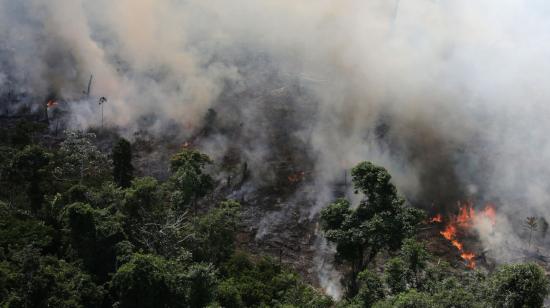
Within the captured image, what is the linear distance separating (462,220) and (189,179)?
26.5 metres

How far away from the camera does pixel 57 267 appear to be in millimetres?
43844

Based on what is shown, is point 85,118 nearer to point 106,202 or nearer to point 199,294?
point 106,202

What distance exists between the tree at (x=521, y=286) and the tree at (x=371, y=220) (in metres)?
14.7

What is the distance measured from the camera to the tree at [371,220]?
4638 cm

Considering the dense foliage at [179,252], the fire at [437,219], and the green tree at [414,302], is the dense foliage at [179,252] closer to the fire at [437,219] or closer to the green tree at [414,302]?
the green tree at [414,302]

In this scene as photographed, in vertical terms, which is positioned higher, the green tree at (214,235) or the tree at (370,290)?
the green tree at (214,235)

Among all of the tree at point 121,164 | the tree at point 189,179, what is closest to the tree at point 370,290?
the tree at point 189,179

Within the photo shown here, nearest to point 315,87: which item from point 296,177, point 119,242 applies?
point 296,177

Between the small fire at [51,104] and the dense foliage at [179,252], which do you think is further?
the small fire at [51,104]

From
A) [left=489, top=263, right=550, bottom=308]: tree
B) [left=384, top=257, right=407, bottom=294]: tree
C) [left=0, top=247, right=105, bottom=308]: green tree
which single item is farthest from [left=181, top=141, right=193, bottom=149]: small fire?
[left=489, top=263, right=550, bottom=308]: tree

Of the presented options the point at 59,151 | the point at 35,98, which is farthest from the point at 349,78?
the point at 35,98

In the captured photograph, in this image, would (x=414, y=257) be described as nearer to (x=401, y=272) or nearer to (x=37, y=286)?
(x=401, y=272)

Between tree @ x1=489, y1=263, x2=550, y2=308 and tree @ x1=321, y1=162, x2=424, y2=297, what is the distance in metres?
14.7

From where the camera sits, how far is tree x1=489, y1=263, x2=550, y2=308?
101 feet
